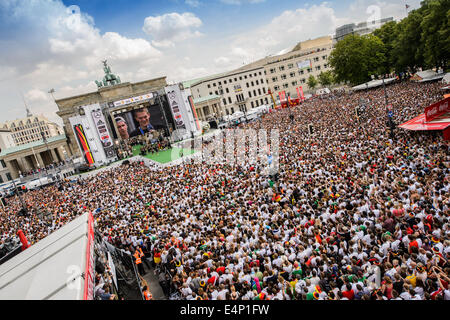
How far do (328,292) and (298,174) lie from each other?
8.53 m

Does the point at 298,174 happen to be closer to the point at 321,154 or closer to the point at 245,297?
the point at 321,154

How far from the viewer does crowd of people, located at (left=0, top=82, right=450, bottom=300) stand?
20.4 ft

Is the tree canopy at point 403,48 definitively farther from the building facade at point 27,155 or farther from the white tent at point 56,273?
the building facade at point 27,155

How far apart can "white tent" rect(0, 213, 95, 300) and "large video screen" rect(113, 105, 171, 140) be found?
38039mm

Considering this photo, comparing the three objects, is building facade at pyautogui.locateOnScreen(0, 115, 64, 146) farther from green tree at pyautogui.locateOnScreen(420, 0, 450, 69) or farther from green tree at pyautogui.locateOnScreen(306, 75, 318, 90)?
green tree at pyautogui.locateOnScreen(420, 0, 450, 69)

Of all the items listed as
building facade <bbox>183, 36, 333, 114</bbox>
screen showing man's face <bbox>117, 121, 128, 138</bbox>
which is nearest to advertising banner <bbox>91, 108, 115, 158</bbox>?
screen showing man's face <bbox>117, 121, 128, 138</bbox>

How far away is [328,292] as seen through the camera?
6.15m

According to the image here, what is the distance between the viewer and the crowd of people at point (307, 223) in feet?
20.4

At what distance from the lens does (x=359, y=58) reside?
162ft

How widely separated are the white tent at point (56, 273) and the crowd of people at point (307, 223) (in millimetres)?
2986

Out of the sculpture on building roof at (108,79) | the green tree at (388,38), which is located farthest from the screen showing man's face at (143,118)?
the green tree at (388,38)

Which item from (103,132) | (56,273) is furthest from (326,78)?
(56,273)
